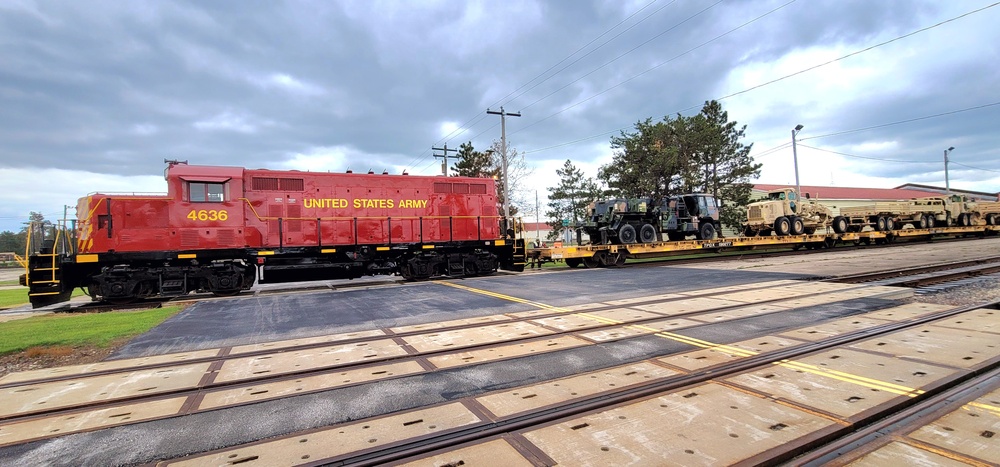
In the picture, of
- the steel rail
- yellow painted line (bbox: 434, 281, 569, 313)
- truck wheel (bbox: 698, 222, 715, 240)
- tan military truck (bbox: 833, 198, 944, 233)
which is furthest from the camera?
tan military truck (bbox: 833, 198, 944, 233)

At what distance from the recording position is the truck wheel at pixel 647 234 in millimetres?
20125

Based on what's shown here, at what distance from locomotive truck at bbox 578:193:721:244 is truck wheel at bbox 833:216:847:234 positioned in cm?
890

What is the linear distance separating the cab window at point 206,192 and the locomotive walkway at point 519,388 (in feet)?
20.8

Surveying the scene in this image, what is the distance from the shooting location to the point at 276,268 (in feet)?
42.9

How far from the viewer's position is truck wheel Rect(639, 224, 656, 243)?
20.1 metres

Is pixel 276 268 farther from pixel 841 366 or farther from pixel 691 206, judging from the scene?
pixel 691 206

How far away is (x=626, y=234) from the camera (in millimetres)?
19688

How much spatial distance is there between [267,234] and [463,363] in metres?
10.6

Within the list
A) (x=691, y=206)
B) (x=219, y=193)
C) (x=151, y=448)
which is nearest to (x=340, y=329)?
(x=151, y=448)

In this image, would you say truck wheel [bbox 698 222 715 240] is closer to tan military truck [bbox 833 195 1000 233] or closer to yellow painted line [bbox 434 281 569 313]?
tan military truck [bbox 833 195 1000 233]

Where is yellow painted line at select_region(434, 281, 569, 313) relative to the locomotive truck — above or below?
below

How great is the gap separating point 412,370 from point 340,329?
2.80 meters

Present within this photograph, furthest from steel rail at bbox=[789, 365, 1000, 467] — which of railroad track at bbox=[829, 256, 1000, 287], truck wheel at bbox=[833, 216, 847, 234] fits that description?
truck wheel at bbox=[833, 216, 847, 234]

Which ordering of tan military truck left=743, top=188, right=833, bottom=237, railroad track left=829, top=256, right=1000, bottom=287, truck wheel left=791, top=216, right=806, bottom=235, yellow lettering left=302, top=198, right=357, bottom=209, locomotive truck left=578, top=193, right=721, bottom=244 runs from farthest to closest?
truck wheel left=791, top=216, right=806, bottom=235, tan military truck left=743, top=188, right=833, bottom=237, locomotive truck left=578, top=193, right=721, bottom=244, yellow lettering left=302, top=198, right=357, bottom=209, railroad track left=829, top=256, right=1000, bottom=287
